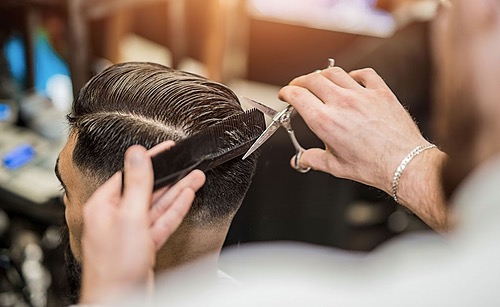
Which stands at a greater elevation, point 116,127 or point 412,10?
point 116,127

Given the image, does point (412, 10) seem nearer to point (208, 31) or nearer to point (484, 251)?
point (208, 31)

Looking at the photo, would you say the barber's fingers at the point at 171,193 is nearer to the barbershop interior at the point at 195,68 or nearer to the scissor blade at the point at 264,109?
the scissor blade at the point at 264,109

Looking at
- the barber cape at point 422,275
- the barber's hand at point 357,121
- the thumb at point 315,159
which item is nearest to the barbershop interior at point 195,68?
the thumb at point 315,159

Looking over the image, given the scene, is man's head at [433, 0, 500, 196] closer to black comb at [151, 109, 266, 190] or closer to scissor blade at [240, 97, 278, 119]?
black comb at [151, 109, 266, 190]

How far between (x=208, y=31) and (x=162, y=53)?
0.34 meters

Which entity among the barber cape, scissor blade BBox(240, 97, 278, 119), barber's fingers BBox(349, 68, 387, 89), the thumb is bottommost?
the thumb

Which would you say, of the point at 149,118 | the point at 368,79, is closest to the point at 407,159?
the point at 368,79

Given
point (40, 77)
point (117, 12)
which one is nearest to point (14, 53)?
point (40, 77)

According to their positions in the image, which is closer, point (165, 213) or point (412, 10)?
point (165, 213)

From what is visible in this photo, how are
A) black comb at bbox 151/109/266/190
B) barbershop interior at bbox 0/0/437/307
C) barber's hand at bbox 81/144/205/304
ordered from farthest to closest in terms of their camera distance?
barbershop interior at bbox 0/0/437/307 < black comb at bbox 151/109/266/190 < barber's hand at bbox 81/144/205/304

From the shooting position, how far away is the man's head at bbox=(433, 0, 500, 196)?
77 cm

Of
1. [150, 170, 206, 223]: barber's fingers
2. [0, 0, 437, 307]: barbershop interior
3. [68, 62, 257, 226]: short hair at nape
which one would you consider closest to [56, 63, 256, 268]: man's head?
[68, 62, 257, 226]: short hair at nape

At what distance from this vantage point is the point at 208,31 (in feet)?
11.5

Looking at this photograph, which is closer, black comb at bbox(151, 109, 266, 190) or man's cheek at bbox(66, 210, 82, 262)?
black comb at bbox(151, 109, 266, 190)
